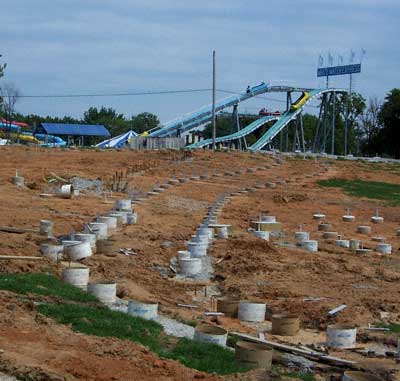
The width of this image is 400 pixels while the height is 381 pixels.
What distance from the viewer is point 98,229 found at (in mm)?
18359

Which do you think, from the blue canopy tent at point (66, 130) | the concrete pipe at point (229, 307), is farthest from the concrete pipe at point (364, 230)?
the blue canopy tent at point (66, 130)

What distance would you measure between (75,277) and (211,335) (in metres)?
3.66

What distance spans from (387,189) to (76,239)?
1029 inches

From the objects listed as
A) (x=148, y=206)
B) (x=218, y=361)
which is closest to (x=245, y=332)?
(x=218, y=361)

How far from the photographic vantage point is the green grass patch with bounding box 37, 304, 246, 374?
9.23 metres

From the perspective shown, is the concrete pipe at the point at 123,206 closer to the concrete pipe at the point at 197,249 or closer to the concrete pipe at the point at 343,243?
the concrete pipe at the point at 197,249

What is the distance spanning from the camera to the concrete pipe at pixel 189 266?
16.3 m

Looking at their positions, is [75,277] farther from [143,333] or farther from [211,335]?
[211,335]

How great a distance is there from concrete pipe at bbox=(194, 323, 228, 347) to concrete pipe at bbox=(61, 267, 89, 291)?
3.25 m

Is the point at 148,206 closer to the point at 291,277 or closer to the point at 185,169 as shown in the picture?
→ the point at 291,277

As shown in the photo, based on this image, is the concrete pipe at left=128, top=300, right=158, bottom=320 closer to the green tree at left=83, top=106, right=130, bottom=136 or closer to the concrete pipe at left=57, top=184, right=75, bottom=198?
the concrete pipe at left=57, top=184, right=75, bottom=198

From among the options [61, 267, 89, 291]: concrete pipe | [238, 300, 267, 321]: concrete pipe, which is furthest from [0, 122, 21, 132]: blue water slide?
[238, 300, 267, 321]: concrete pipe

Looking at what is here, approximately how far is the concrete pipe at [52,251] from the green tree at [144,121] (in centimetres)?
10334

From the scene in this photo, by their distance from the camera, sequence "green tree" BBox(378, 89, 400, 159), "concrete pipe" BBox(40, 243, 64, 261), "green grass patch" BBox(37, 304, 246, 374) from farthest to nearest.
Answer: "green tree" BBox(378, 89, 400, 159)
"concrete pipe" BBox(40, 243, 64, 261)
"green grass patch" BBox(37, 304, 246, 374)
